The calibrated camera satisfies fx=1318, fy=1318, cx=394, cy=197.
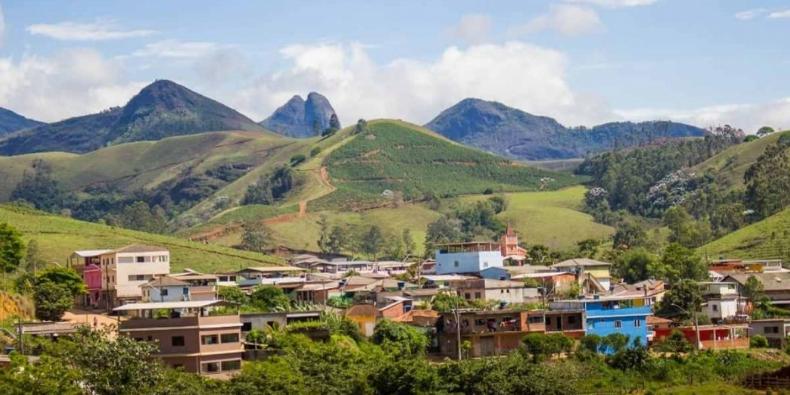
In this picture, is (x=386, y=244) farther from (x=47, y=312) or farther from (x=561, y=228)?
(x=47, y=312)

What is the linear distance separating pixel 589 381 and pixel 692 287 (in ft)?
56.5

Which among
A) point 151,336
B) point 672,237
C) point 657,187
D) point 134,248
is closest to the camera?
point 151,336

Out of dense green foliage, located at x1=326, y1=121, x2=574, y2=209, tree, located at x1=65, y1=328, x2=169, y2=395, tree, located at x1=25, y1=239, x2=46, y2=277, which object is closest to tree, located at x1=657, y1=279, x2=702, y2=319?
tree, located at x1=65, y1=328, x2=169, y2=395

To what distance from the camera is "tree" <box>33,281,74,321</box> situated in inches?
2552

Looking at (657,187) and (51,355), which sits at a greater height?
(657,187)

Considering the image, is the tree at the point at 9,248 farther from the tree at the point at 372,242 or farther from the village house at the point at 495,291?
the tree at the point at 372,242

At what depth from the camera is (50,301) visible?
65188 mm

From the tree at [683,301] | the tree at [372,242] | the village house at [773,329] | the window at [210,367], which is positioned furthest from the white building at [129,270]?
the tree at [372,242]

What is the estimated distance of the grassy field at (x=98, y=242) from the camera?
316 feet

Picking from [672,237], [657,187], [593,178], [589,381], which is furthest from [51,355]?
[593,178]

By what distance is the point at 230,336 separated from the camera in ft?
185

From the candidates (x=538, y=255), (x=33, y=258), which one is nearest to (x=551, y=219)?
(x=538, y=255)

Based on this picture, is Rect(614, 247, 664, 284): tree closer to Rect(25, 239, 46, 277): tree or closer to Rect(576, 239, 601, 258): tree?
Rect(576, 239, 601, 258): tree

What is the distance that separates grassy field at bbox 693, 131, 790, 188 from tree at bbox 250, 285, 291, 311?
279 feet
